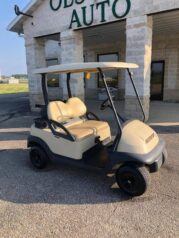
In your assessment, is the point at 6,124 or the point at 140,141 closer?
the point at 140,141

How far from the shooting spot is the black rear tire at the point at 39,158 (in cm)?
371

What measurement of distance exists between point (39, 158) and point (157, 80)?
954cm

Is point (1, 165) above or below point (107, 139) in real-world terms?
below

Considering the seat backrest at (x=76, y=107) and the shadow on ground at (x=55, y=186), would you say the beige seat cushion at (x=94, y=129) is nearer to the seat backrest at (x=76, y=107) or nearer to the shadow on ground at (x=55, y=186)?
the seat backrest at (x=76, y=107)

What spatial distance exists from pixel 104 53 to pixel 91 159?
10.6 metres

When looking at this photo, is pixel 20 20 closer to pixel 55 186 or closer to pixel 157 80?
Answer: pixel 157 80

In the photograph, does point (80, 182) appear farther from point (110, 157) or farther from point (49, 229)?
point (49, 229)

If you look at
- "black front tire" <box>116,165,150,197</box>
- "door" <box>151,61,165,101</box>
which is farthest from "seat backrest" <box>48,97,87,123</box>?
"door" <box>151,61,165,101</box>

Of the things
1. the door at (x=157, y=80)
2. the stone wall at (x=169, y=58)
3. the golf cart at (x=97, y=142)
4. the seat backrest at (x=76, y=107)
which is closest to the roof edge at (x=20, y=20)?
the seat backrest at (x=76, y=107)

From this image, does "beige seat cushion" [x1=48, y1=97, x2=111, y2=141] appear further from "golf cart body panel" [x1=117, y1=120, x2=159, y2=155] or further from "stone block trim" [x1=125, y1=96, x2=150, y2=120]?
"stone block trim" [x1=125, y1=96, x2=150, y2=120]

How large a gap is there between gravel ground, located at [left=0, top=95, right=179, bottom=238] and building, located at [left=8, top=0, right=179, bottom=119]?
3.86 metres

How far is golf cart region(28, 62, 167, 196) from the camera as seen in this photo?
279 cm

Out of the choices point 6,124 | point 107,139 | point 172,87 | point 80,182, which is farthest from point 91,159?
point 172,87

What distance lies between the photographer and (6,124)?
7.44m
